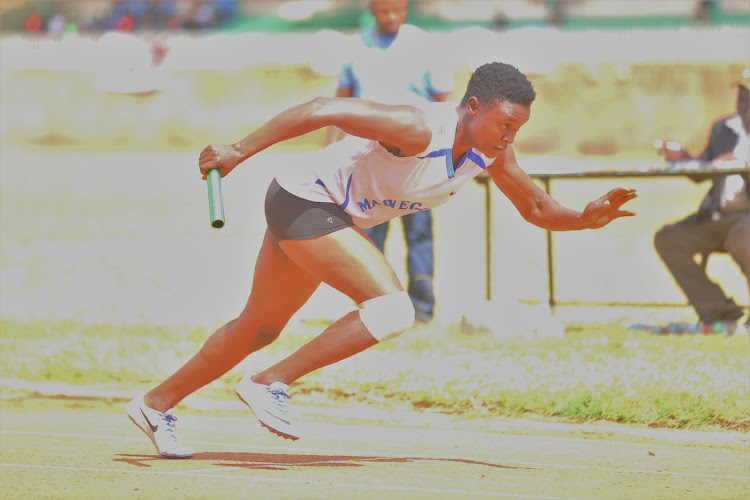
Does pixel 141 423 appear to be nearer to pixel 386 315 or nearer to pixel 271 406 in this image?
pixel 271 406

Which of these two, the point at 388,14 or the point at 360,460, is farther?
the point at 388,14

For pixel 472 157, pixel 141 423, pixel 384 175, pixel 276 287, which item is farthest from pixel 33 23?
pixel 472 157

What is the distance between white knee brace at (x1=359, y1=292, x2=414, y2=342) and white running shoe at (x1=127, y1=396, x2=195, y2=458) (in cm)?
135

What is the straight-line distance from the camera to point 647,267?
14.9m

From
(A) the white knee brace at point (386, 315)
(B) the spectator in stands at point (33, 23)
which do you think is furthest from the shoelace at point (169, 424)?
(B) the spectator in stands at point (33, 23)

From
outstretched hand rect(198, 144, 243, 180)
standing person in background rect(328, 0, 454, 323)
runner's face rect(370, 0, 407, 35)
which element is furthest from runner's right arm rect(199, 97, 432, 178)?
runner's face rect(370, 0, 407, 35)

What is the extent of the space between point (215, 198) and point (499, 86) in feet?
4.48

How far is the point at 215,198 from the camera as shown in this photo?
5.76m

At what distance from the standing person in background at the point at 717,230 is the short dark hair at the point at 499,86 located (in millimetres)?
4320

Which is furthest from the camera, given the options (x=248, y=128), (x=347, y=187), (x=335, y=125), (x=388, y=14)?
(x=248, y=128)

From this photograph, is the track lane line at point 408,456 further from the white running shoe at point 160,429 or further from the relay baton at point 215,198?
the relay baton at point 215,198

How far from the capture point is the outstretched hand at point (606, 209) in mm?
6344

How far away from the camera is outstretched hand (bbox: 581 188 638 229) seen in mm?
6344

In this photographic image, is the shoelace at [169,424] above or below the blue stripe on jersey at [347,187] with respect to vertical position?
below
